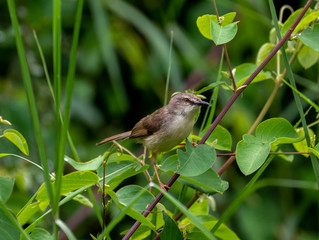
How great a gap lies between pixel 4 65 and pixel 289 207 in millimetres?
2744

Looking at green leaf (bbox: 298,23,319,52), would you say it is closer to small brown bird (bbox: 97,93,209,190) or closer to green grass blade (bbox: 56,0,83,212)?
small brown bird (bbox: 97,93,209,190)

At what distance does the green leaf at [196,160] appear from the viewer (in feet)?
4.99

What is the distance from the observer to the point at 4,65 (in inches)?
174

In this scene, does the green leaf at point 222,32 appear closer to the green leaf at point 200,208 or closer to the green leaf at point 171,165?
the green leaf at point 171,165

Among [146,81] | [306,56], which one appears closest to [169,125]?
[306,56]

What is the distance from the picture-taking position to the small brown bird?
220 cm

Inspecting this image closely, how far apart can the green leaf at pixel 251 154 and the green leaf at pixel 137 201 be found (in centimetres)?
30

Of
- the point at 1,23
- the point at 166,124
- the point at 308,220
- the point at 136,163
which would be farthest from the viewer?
the point at 308,220

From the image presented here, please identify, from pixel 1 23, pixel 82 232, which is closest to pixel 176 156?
pixel 82 232

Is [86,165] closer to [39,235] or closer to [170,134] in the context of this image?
[39,235]

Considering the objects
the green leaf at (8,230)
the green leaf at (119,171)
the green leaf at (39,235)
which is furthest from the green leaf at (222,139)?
the green leaf at (8,230)

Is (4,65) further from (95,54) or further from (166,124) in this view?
(166,124)

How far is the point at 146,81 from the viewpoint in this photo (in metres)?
4.56

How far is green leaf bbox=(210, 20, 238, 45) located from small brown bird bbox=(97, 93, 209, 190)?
0.56 meters
